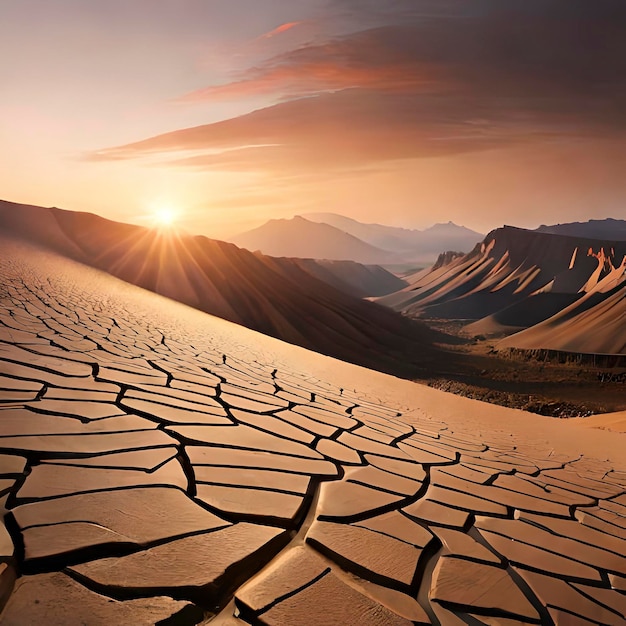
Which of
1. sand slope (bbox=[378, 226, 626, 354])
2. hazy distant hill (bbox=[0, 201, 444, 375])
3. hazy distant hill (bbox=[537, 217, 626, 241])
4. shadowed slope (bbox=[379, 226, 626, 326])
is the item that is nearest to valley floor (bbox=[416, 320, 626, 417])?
hazy distant hill (bbox=[0, 201, 444, 375])

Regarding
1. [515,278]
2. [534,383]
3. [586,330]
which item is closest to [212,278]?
[534,383]

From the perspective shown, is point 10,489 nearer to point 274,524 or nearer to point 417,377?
point 274,524

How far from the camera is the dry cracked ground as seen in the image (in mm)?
1244

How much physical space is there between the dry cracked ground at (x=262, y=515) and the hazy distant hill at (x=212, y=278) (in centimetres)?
1658

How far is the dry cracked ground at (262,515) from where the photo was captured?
1.24 m

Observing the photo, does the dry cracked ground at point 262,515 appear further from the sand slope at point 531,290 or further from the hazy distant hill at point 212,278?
the sand slope at point 531,290

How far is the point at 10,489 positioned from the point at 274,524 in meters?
0.90

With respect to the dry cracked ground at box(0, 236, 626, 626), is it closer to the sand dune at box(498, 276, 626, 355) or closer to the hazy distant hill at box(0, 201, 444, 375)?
the hazy distant hill at box(0, 201, 444, 375)

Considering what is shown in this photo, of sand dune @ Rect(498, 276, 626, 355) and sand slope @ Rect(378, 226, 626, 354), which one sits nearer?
sand dune @ Rect(498, 276, 626, 355)

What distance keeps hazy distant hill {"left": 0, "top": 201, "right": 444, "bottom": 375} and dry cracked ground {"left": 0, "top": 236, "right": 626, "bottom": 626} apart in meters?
16.6

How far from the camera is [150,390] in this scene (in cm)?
322

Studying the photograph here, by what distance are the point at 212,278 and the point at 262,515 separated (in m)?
21.9

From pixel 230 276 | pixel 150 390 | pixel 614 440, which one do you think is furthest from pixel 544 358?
pixel 150 390

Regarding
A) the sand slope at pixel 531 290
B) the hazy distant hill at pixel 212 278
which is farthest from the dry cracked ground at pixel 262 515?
the sand slope at pixel 531 290
